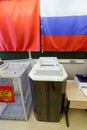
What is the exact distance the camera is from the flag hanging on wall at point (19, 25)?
5.12 feet

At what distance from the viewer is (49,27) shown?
1.63 m

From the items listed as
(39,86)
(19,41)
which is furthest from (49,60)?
(19,41)

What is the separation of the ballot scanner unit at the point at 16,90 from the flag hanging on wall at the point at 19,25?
0.97 feet

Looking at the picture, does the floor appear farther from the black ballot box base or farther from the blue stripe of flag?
the blue stripe of flag

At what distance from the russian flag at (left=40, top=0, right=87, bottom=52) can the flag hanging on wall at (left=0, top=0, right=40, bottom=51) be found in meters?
0.11

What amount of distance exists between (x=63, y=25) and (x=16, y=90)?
1.48m

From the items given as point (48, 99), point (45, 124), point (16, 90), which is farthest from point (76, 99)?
point (16, 90)

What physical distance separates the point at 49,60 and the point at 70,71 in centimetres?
55

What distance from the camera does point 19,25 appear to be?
165 cm

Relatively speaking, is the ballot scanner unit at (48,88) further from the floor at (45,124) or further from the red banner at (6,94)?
the red banner at (6,94)

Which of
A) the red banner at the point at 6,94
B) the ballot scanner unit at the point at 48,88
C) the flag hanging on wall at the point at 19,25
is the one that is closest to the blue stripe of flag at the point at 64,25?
the flag hanging on wall at the point at 19,25

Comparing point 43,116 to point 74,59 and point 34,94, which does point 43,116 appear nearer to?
point 34,94

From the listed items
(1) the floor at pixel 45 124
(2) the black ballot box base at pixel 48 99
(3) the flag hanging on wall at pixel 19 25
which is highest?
(3) the flag hanging on wall at pixel 19 25

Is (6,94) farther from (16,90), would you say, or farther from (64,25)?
(64,25)
